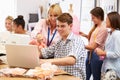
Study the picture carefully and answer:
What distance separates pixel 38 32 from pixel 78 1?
2114 mm

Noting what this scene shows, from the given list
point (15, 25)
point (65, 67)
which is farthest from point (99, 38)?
point (15, 25)

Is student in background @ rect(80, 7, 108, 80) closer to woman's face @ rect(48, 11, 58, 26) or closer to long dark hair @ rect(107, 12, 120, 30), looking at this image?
long dark hair @ rect(107, 12, 120, 30)

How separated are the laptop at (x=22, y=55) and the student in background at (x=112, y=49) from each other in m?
1.10

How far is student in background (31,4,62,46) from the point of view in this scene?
126 inches

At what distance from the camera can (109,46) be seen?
326 cm

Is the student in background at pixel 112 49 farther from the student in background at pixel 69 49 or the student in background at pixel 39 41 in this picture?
the student in background at pixel 39 41

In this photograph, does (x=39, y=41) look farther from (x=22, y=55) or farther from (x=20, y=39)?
(x=22, y=55)

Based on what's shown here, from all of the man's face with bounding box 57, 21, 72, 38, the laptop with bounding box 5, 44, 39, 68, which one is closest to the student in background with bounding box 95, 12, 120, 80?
the man's face with bounding box 57, 21, 72, 38

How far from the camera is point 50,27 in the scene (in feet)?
11.2

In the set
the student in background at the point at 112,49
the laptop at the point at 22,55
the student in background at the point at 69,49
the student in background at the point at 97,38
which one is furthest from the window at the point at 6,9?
the laptop at the point at 22,55

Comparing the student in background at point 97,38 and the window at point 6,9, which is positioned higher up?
the window at point 6,9

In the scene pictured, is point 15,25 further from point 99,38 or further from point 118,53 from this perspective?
point 118,53

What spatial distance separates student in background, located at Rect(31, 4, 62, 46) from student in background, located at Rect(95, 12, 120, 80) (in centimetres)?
59

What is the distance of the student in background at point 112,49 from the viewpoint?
10.3 ft
